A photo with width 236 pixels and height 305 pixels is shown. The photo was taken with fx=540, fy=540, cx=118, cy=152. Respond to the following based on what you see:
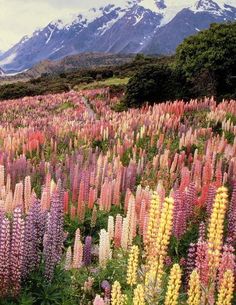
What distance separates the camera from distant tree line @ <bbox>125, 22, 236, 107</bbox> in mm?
22359

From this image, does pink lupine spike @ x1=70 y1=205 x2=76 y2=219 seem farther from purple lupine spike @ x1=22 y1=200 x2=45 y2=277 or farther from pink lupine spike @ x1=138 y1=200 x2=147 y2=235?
purple lupine spike @ x1=22 y1=200 x2=45 y2=277

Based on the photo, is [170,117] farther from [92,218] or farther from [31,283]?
[31,283]

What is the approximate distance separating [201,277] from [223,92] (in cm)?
1906

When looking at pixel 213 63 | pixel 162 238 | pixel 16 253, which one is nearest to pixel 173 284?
pixel 162 238

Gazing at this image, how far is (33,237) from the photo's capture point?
5.56 m

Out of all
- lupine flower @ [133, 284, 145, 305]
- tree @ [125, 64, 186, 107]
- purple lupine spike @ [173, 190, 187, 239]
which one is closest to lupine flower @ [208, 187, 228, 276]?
lupine flower @ [133, 284, 145, 305]

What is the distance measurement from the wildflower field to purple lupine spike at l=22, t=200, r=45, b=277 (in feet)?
0.04

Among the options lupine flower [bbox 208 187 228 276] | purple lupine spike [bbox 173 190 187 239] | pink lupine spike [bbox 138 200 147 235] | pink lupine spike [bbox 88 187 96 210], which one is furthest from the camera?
pink lupine spike [bbox 88 187 96 210]

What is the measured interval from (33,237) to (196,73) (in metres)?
18.5

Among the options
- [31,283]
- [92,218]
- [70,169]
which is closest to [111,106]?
[70,169]

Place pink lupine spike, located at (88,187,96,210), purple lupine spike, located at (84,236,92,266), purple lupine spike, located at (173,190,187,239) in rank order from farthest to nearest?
pink lupine spike, located at (88,187,96,210) < purple lupine spike, located at (173,190,187,239) < purple lupine spike, located at (84,236,92,266)

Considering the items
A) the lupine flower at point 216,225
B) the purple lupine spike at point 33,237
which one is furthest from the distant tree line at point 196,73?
the lupine flower at point 216,225

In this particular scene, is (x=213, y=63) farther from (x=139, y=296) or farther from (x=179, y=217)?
(x=139, y=296)

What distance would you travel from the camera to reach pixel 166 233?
3658 mm
